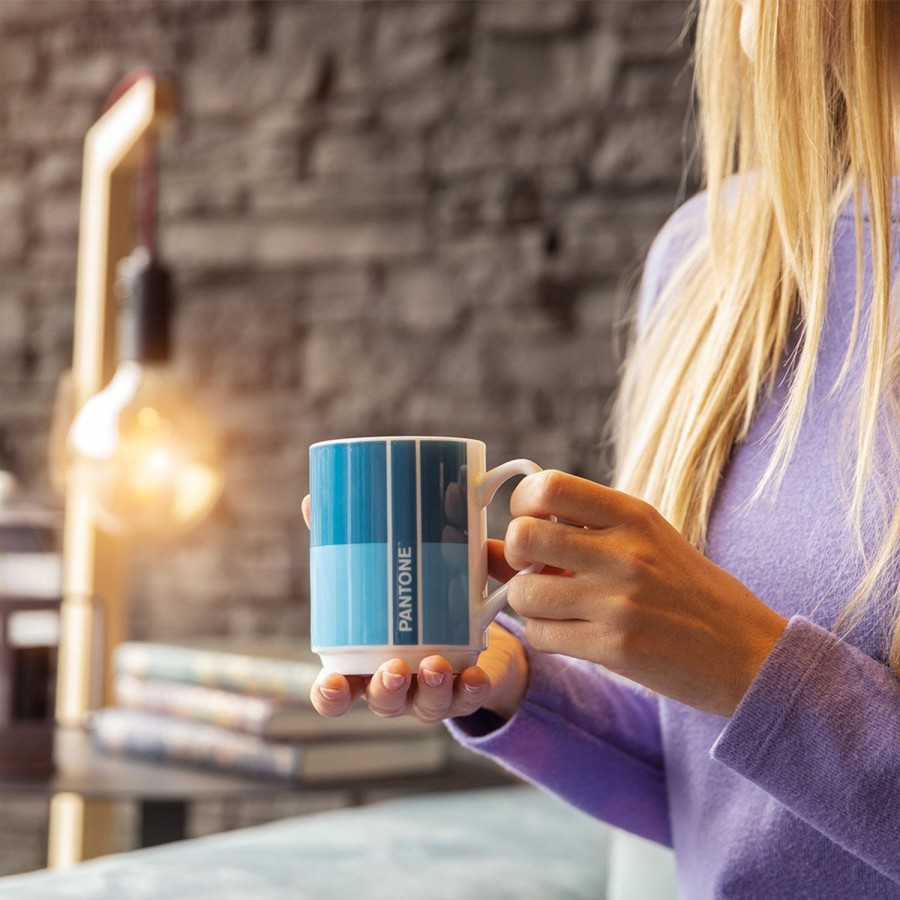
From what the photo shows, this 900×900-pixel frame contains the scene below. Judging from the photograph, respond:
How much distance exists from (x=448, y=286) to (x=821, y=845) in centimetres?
134

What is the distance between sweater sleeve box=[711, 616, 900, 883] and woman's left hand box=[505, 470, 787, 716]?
22mm

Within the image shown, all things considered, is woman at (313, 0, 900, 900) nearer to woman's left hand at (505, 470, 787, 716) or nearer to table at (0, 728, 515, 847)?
woman's left hand at (505, 470, 787, 716)

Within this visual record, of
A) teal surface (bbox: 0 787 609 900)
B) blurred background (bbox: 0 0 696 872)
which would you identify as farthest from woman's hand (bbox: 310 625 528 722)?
blurred background (bbox: 0 0 696 872)

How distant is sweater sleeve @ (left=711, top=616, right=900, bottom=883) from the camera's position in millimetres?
621

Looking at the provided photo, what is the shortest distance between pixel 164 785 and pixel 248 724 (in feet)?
0.37

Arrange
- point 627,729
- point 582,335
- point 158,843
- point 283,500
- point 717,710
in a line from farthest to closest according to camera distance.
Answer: point 283,500 → point 582,335 → point 158,843 → point 627,729 → point 717,710

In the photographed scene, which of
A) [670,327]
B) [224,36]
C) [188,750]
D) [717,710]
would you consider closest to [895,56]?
[670,327]

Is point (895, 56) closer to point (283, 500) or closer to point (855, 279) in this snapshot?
point (855, 279)

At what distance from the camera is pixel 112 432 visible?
1542 millimetres

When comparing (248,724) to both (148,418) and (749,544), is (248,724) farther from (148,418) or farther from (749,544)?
(749,544)

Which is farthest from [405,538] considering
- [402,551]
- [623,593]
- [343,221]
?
[343,221]

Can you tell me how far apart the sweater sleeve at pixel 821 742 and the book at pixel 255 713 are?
745 millimetres

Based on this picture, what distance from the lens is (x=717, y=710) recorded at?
2.07 ft

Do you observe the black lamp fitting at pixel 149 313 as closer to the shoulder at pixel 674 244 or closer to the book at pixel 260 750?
the book at pixel 260 750
